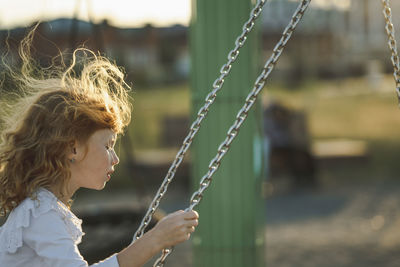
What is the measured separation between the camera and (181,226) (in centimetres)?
182

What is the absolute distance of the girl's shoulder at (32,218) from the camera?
172cm

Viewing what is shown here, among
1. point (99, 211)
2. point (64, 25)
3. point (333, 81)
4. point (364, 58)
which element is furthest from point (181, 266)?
point (333, 81)

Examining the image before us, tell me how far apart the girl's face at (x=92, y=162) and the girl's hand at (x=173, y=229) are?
188 mm

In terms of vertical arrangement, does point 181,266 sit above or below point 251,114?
below

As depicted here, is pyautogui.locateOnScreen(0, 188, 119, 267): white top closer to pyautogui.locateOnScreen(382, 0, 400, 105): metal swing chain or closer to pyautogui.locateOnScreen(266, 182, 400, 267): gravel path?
pyautogui.locateOnScreen(382, 0, 400, 105): metal swing chain

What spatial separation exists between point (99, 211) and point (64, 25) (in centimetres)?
249

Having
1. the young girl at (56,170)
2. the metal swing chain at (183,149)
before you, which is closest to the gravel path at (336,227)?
the metal swing chain at (183,149)

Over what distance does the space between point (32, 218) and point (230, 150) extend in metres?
1.33

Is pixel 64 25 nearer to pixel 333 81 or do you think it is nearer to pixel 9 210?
pixel 9 210

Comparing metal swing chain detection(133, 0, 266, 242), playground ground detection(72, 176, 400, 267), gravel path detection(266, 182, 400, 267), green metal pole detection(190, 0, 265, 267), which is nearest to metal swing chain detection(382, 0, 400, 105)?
metal swing chain detection(133, 0, 266, 242)

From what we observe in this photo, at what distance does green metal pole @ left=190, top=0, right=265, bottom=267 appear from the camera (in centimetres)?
292

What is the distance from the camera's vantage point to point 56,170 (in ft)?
5.88

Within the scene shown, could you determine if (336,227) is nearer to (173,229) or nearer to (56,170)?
(173,229)

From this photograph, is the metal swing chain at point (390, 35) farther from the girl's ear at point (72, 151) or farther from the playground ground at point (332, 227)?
the playground ground at point (332, 227)
